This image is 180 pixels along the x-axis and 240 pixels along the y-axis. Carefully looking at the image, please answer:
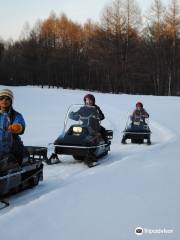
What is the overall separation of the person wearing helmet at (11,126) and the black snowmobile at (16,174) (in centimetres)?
15

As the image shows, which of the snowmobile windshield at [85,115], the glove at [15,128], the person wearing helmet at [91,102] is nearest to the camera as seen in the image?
the glove at [15,128]

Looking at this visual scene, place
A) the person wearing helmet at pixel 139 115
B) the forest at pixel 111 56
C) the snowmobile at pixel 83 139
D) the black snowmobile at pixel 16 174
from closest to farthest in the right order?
the black snowmobile at pixel 16 174 → the snowmobile at pixel 83 139 → the person wearing helmet at pixel 139 115 → the forest at pixel 111 56

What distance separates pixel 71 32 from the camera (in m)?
62.7

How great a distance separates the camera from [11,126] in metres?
6.93

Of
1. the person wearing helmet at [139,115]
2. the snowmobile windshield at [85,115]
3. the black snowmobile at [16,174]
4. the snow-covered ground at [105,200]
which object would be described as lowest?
the snow-covered ground at [105,200]

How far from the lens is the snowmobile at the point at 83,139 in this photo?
1009 cm

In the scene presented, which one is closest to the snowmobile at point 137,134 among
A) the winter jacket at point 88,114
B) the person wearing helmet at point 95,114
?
the person wearing helmet at point 95,114

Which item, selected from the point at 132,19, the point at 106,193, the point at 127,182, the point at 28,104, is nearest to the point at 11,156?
the point at 106,193

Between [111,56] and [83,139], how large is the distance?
122 ft

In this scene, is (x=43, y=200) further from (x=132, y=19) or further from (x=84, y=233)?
(x=132, y=19)

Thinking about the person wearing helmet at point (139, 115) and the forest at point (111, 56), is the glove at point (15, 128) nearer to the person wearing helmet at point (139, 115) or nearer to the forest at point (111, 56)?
the person wearing helmet at point (139, 115)

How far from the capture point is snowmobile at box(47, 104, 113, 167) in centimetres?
1009

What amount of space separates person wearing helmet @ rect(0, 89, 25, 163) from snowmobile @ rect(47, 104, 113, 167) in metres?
2.53

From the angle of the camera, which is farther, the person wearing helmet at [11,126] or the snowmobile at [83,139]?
the snowmobile at [83,139]
